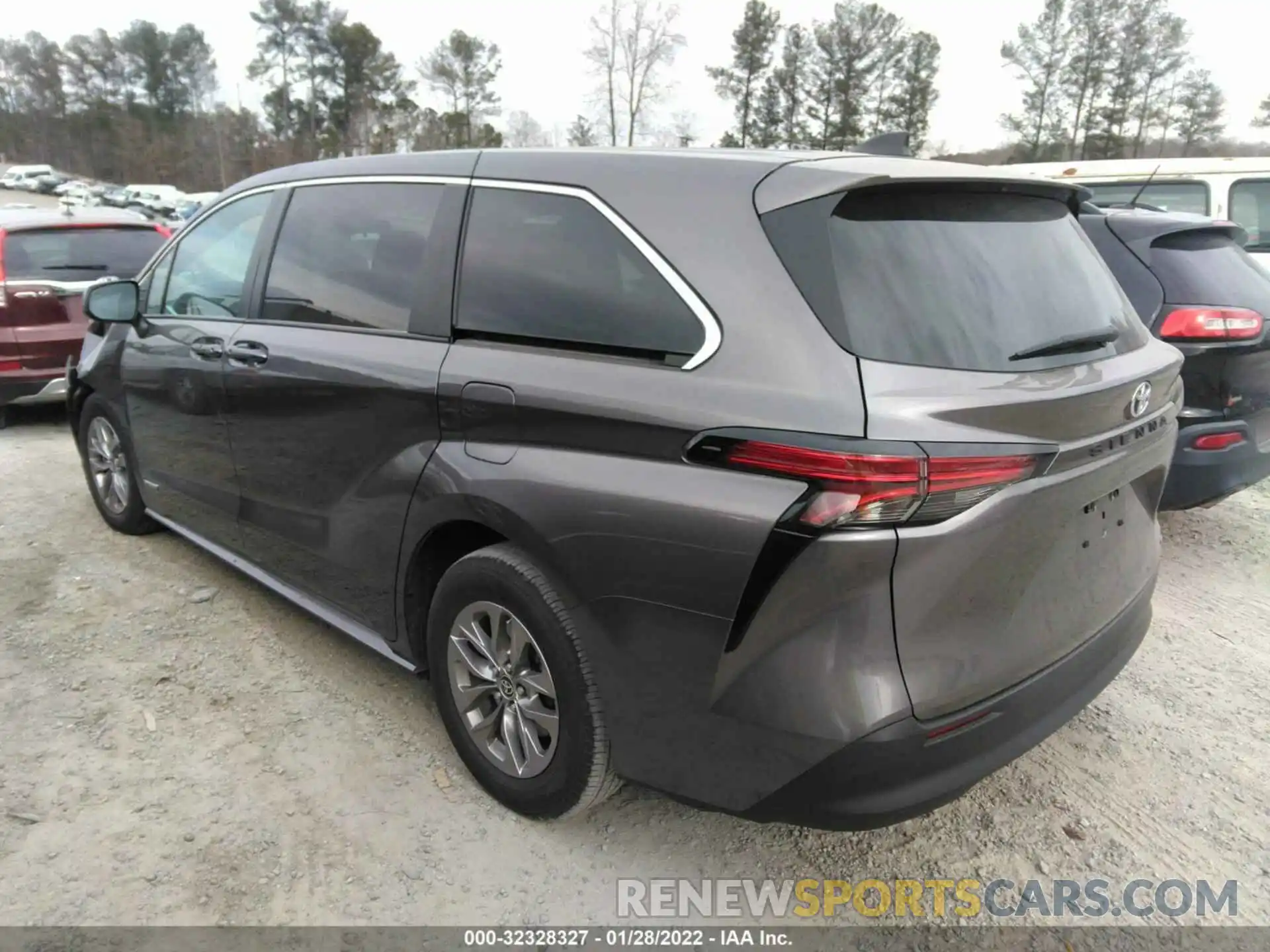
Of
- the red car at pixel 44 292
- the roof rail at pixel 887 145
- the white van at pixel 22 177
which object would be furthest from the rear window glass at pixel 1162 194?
the white van at pixel 22 177

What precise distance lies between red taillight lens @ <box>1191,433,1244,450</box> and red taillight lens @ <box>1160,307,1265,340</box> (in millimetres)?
431

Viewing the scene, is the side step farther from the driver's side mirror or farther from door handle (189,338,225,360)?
the driver's side mirror

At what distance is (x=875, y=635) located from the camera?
185 cm

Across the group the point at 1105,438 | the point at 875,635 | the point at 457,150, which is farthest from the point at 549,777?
the point at 457,150

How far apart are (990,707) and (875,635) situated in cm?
40

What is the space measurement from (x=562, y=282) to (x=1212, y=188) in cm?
818

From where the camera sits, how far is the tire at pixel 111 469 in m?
4.47

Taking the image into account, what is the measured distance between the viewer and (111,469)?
4.68 metres

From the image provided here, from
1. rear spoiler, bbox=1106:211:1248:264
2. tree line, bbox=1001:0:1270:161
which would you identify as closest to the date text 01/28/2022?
rear spoiler, bbox=1106:211:1248:264

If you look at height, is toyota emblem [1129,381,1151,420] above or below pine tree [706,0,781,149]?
below

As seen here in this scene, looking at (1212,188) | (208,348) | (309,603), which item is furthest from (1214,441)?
(1212,188)

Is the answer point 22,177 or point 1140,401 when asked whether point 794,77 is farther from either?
point 1140,401

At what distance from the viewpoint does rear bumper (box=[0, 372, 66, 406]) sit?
672cm

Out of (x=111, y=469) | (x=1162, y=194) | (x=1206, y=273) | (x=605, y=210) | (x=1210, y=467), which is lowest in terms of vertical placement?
(x=111, y=469)
